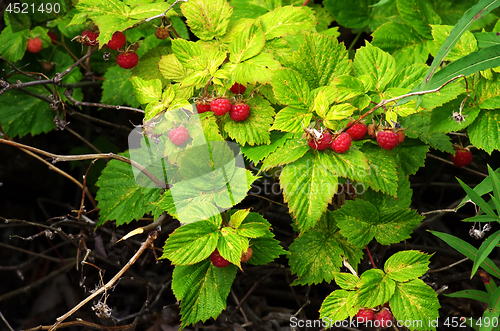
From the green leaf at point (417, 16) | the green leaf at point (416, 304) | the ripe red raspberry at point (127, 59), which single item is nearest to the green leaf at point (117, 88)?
the ripe red raspberry at point (127, 59)

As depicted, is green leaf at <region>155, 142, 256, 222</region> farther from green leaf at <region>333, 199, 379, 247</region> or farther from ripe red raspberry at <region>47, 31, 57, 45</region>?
ripe red raspberry at <region>47, 31, 57, 45</region>

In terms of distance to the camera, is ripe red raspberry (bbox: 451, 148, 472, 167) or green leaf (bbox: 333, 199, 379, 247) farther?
ripe red raspberry (bbox: 451, 148, 472, 167)

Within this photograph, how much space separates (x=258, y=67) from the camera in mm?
1132

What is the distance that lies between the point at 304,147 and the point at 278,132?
164 mm

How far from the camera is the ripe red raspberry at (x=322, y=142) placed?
1.02 meters

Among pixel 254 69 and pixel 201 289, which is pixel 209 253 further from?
pixel 254 69

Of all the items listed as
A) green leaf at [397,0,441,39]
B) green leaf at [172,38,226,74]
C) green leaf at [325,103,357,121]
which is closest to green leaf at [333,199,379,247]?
green leaf at [325,103,357,121]

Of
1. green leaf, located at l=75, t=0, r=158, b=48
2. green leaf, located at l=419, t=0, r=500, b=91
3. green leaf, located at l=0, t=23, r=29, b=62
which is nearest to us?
green leaf, located at l=419, t=0, r=500, b=91

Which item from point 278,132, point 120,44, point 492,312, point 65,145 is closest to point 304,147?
point 278,132

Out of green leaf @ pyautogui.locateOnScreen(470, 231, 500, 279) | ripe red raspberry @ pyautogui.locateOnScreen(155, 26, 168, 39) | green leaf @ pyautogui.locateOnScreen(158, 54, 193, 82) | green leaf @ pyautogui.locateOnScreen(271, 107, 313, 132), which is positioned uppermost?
ripe red raspberry @ pyautogui.locateOnScreen(155, 26, 168, 39)

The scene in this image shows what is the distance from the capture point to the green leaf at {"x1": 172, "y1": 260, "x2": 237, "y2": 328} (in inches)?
42.6

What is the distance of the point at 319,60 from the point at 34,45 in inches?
50.0

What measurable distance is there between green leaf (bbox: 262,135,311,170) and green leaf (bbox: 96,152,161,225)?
0.43 metres

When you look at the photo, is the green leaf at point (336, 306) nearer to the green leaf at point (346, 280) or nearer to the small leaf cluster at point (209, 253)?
the green leaf at point (346, 280)
